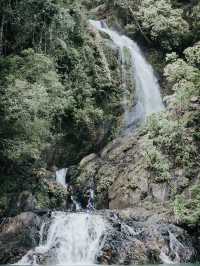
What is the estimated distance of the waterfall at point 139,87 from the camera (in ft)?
92.9

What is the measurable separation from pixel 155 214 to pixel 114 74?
11.1 metres

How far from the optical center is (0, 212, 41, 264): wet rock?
52.9 ft

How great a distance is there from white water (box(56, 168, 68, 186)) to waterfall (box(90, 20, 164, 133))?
4.57 m

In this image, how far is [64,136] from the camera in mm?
24969

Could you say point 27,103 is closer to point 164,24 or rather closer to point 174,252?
point 174,252

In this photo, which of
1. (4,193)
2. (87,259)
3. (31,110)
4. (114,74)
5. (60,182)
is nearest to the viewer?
(87,259)

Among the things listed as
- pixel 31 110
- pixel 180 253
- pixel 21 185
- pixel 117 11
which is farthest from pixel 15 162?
pixel 117 11

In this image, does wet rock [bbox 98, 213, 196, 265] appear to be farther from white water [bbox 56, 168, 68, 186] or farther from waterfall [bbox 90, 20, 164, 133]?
waterfall [bbox 90, 20, 164, 133]

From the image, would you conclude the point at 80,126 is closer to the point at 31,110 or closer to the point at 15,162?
the point at 15,162

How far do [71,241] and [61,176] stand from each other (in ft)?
26.8

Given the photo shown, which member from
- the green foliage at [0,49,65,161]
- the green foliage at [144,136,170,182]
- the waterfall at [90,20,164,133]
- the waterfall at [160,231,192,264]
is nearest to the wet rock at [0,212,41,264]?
the green foliage at [0,49,65,161]

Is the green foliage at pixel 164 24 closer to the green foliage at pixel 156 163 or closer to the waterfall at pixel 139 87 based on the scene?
the waterfall at pixel 139 87

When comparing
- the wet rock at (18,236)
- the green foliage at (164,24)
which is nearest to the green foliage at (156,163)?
the wet rock at (18,236)

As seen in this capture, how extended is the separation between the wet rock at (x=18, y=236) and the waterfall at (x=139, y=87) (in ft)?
37.8
